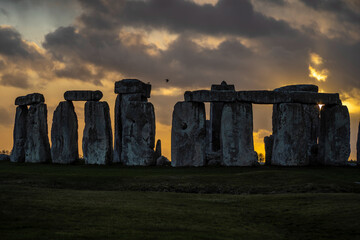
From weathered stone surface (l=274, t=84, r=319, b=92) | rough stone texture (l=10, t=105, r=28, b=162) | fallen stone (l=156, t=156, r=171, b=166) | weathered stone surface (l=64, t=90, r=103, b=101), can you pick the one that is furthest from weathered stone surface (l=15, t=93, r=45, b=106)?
weathered stone surface (l=274, t=84, r=319, b=92)

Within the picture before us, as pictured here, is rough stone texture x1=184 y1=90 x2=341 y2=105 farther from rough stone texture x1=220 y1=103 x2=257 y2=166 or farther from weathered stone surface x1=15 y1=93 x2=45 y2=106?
weathered stone surface x1=15 y1=93 x2=45 y2=106

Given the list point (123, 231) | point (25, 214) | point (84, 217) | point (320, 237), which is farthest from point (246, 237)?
point (25, 214)

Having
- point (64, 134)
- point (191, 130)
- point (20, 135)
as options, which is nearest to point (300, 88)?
point (191, 130)

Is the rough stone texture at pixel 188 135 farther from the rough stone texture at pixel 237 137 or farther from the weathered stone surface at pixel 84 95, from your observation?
the weathered stone surface at pixel 84 95

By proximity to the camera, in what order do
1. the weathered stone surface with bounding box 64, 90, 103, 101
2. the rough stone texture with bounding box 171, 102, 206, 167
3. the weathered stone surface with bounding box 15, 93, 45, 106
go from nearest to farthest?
the rough stone texture with bounding box 171, 102, 206, 167
the weathered stone surface with bounding box 64, 90, 103, 101
the weathered stone surface with bounding box 15, 93, 45, 106

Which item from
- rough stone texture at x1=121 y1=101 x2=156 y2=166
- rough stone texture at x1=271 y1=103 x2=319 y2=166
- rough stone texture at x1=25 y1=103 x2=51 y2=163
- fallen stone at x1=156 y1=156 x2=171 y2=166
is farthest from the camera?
rough stone texture at x1=25 y1=103 x2=51 y2=163

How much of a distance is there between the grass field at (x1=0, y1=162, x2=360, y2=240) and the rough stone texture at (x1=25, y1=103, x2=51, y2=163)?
9.38m

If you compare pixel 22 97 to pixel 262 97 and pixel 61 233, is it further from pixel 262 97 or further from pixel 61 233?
pixel 61 233

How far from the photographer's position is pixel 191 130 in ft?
84.0

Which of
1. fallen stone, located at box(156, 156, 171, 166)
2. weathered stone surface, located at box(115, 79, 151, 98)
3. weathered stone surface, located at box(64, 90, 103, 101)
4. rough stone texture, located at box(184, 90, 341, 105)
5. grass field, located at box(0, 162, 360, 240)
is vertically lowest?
grass field, located at box(0, 162, 360, 240)

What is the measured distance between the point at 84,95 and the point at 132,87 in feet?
8.96

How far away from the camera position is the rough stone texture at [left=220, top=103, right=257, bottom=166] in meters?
25.3

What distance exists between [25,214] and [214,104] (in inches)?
801

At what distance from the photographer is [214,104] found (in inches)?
1194
